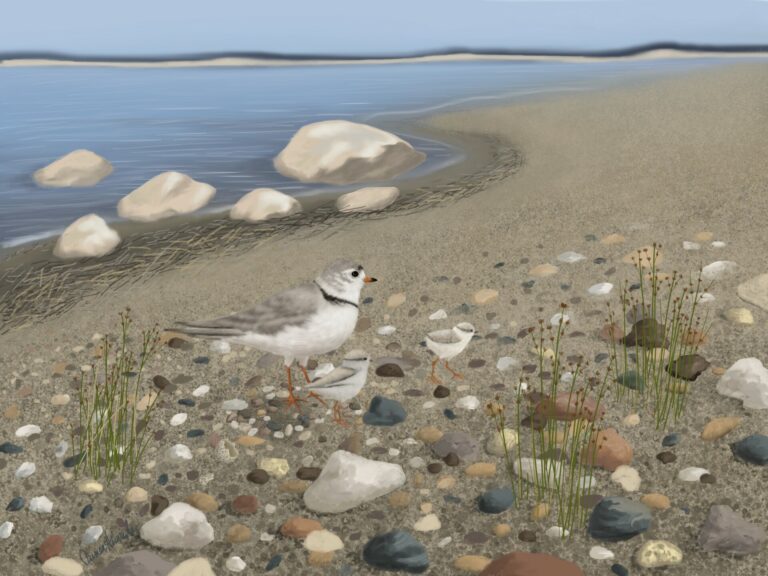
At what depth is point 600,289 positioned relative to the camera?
19.2 ft

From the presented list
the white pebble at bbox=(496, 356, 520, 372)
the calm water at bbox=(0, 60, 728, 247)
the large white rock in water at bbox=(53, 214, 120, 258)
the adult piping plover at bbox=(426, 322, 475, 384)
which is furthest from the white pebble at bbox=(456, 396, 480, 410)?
the calm water at bbox=(0, 60, 728, 247)

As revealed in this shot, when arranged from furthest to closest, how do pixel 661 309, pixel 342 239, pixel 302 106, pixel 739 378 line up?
pixel 302 106 < pixel 342 239 < pixel 661 309 < pixel 739 378

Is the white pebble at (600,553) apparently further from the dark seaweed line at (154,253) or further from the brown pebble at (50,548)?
the dark seaweed line at (154,253)

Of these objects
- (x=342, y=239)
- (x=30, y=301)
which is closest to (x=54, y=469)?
Answer: (x=30, y=301)

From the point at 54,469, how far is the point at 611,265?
388 centimetres

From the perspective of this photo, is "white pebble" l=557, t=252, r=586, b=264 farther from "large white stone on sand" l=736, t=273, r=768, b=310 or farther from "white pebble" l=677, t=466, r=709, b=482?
"white pebble" l=677, t=466, r=709, b=482

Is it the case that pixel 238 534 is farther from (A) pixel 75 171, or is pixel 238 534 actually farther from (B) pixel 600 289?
(A) pixel 75 171

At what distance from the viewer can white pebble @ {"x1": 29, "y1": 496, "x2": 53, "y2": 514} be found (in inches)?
170

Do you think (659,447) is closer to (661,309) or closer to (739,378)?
(739,378)

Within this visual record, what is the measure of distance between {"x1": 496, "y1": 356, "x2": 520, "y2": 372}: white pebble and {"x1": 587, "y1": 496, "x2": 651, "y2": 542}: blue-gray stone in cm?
142

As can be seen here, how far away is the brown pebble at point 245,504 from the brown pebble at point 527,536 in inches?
49.3

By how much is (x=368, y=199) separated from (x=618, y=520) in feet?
17.4

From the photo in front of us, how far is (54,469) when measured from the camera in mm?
4621
